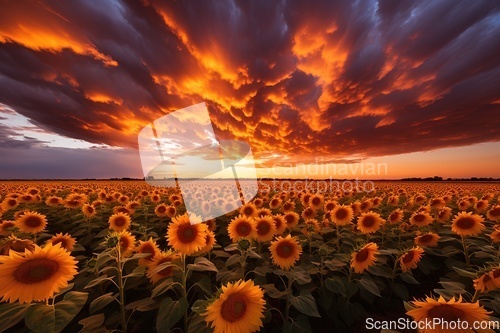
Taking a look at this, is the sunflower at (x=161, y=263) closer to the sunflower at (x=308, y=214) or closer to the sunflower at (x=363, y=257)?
the sunflower at (x=363, y=257)

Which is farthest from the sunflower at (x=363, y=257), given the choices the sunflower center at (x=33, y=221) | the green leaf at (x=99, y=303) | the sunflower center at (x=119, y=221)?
the sunflower center at (x=33, y=221)

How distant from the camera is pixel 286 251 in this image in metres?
4.40

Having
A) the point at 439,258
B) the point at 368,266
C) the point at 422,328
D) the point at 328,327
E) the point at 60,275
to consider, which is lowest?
the point at 328,327

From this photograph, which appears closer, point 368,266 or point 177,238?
point 177,238

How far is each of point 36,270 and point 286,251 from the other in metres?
3.62

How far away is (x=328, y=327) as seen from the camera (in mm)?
4301

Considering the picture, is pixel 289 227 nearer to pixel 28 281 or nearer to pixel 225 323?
pixel 225 323

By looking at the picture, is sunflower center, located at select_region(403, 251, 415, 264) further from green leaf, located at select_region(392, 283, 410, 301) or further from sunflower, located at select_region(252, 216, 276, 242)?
sunflower, located at select_region(252, 216, 276, 242)

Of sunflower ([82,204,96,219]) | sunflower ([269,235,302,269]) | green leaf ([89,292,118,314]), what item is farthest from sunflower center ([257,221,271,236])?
sunflower ([82,204,96,219])

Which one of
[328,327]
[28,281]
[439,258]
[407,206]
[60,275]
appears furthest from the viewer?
[407,206]

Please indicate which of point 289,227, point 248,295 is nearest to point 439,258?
point 289,227

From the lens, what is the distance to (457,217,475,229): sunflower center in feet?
18.1

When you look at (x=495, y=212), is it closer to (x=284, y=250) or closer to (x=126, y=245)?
(x=284, y=250)

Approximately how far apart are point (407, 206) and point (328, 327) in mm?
8533
